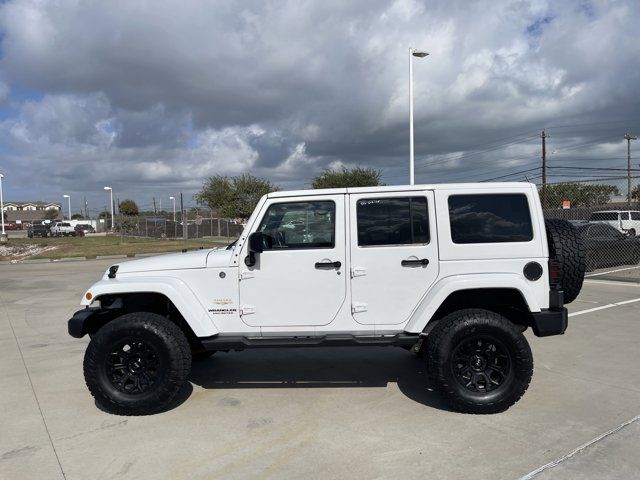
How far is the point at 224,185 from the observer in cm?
6075

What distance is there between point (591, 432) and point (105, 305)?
4.25m

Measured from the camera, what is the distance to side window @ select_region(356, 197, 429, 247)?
14.5 ft

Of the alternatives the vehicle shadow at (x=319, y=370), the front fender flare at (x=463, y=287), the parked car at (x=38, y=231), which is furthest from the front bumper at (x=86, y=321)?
the parked car at (x=38, y=231)

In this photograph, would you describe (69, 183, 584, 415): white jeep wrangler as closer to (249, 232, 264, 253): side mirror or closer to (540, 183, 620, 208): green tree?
(249, 232, 264, 253): side mirror

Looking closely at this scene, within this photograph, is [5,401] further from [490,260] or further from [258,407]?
[490,260]

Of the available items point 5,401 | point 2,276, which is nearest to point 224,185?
point 2,276

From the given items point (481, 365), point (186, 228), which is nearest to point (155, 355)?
point (481, 365)

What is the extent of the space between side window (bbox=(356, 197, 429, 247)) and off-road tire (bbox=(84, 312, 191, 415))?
186cm

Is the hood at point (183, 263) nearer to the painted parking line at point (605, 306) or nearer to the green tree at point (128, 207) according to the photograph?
the painted parking line at point (605, 306)

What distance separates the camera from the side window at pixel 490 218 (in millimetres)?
4398

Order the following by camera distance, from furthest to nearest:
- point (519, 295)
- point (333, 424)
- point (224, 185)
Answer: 1. point (224, 185)
2. point (519, 295)
3. point (333, 424)

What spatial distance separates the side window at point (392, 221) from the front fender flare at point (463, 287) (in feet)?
1.41

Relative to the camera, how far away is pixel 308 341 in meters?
4.44

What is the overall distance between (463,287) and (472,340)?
0.46m
